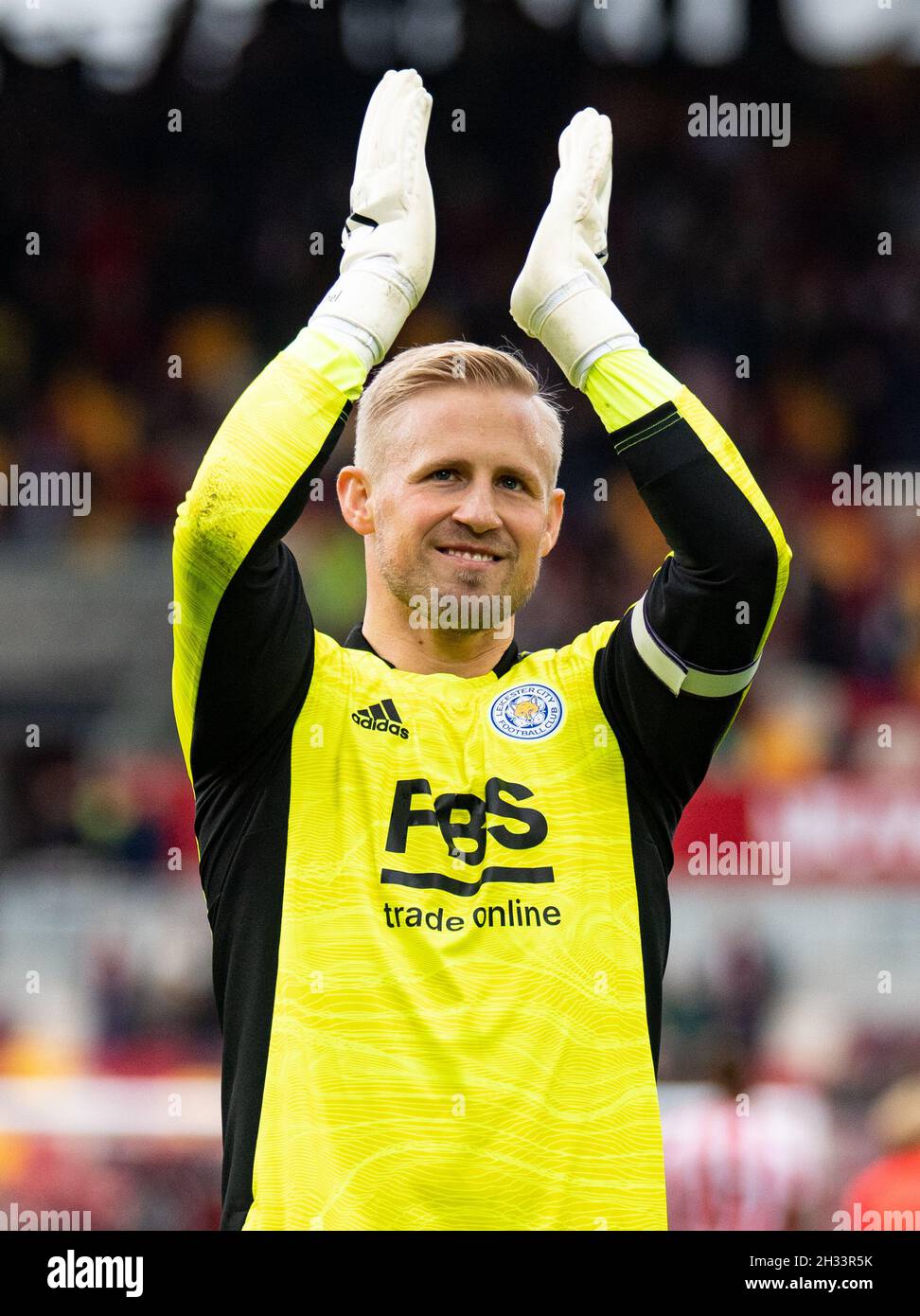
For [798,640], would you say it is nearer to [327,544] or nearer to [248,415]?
[327,544]

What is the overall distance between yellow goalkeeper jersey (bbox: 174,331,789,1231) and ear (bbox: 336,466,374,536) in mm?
303

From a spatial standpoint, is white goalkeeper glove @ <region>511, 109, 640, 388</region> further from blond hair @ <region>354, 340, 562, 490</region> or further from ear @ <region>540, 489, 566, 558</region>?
ear @ <region>540, 489, 566, 558</region>

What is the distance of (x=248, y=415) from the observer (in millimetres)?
2783

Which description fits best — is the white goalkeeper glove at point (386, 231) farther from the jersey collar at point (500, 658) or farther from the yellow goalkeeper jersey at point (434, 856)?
the jersey collar at point (500, 658)

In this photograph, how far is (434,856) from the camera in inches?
109

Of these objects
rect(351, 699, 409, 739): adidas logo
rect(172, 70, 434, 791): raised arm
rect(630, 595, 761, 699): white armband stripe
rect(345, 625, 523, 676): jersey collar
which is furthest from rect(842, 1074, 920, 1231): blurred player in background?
rect(172, 70, 434, 791): raised arm

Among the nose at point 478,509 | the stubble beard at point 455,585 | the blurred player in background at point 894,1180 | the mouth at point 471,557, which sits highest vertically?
the nose at point 478,509

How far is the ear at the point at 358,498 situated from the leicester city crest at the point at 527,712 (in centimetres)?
43

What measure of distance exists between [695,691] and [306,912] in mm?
729

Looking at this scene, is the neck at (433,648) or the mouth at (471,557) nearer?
the mouth at (471,557)

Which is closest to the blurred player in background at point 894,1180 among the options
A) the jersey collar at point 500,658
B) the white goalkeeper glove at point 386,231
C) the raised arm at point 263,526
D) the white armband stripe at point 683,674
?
the jersey collar at point 500,658

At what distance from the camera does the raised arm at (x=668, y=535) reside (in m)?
2.77

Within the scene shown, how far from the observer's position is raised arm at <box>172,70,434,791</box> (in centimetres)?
274
